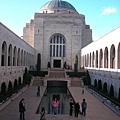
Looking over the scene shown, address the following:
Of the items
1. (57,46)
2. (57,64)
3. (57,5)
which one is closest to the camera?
(57,46)

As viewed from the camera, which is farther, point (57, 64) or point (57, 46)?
point (57, 64)

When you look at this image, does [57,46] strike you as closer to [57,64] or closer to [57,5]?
[57,64]

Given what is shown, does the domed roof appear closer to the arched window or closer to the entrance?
the arched window

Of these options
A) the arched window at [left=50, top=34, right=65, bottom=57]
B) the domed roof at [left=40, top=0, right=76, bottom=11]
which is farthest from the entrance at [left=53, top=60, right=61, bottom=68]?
the domed roof at [left=40, top=0, right=76, bottom=11]

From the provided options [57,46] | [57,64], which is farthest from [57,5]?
[57,64]

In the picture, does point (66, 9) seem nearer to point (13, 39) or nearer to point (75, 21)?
point (75, 21)

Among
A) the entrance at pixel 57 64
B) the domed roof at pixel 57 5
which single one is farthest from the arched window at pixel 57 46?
the domed roof at pixel 57 5

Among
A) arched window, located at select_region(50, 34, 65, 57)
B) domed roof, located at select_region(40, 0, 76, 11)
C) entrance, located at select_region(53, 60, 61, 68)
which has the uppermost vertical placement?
domed roof, located at select_region(40, 0, 76, 11)

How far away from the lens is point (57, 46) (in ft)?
176

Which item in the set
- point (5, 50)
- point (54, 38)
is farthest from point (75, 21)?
point (5, 50)

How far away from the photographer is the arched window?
5338cm

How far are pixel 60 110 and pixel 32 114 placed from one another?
3.30 m

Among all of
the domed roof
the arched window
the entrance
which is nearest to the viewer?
the arched window

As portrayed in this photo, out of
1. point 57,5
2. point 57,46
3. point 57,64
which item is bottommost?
point 57,64
